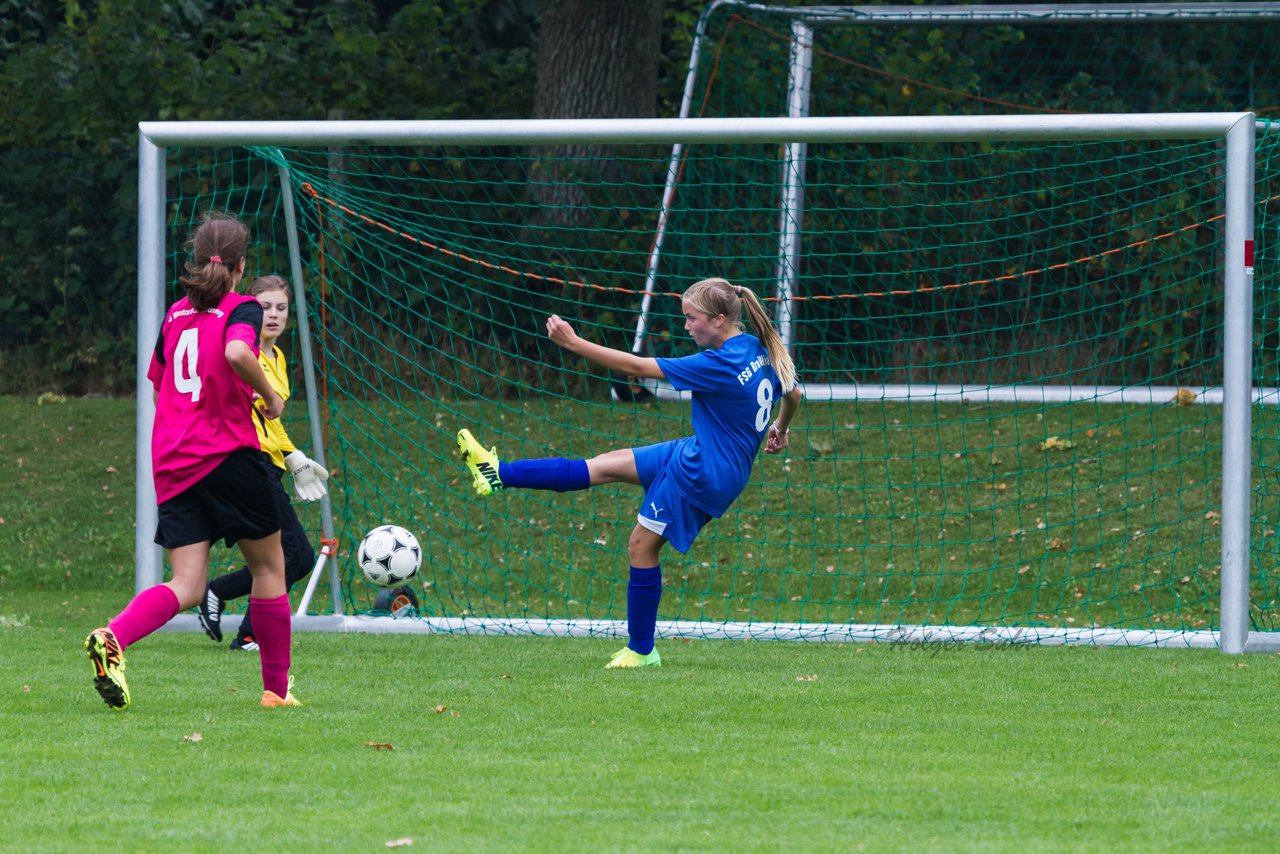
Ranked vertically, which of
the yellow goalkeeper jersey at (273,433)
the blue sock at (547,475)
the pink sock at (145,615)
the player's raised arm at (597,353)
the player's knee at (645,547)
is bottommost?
the pink sock at (145,615)

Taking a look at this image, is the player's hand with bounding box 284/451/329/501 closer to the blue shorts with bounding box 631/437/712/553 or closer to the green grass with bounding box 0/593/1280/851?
the green grass with bounding box 0/593/1280/851

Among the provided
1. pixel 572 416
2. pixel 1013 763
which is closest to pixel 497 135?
pixel 1013 763

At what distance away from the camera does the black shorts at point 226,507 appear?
5.25m

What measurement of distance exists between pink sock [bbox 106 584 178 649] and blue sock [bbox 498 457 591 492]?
64.5 inches

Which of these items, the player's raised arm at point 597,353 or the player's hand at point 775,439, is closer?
Answer: the player's raised arm at point 597,353

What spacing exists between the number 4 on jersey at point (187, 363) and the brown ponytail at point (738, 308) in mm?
1897

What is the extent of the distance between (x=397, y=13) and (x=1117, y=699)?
11.0 meters

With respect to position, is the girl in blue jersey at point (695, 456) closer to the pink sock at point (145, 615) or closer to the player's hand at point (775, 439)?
the player's hand at point (775, 439)

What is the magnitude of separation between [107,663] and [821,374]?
25.0ft

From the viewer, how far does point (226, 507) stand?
17.2 ft

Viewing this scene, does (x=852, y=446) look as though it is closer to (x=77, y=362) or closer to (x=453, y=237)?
(x=453, y=237)

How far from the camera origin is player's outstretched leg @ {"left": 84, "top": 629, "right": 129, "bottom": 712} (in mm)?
5059

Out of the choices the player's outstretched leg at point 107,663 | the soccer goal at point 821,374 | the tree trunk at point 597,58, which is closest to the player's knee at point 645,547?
the soccer goal at point 821,374

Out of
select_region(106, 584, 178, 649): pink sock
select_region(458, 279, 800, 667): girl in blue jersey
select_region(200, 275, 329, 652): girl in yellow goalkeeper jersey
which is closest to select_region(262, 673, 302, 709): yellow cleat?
select_region(106, 584, 178, 649): pink sock
